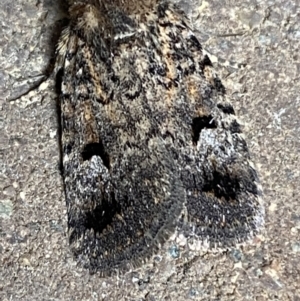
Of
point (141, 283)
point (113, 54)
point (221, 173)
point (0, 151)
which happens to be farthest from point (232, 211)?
point (0, 151)

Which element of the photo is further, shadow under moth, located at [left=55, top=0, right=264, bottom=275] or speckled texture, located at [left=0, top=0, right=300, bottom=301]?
speckled texture, located at [left=0, top=0, right=300, bottom=301]

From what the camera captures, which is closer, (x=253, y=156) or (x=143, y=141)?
(x=143, y=141)

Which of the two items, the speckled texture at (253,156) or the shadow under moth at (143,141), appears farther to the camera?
the speckled texture at (253,156)

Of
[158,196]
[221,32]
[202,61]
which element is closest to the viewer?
[158,196]

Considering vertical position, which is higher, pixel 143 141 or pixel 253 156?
pixel 143 141

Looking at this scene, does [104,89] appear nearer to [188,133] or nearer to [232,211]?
[188,133]
